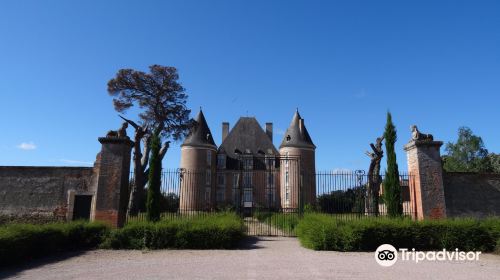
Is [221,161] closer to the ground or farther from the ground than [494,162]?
farther from the ground

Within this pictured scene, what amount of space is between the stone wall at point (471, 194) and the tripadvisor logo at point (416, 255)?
8.20 ft

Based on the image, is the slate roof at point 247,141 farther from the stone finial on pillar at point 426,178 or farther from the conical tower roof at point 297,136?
the stone finial on pillar at point 426,178

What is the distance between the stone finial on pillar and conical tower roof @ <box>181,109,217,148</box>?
3117cm

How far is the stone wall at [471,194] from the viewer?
38.3 ft

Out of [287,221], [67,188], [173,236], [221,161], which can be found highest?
[221,161]

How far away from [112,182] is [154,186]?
131 cm

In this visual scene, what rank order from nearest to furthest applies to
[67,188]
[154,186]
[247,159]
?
1. [154,186]
2. [67,188]
3. [247,159]

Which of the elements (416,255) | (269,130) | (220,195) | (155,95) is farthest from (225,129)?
(416,255)

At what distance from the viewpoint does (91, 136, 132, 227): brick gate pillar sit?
10.7 m

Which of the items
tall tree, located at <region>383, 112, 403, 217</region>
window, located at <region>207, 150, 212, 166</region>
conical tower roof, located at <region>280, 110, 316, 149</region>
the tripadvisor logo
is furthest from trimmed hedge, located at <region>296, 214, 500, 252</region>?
window, located at <region>207, 150, 212, 166</region>

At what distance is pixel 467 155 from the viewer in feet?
133

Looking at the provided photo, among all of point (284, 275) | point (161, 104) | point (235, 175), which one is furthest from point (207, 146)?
point (284, 275)

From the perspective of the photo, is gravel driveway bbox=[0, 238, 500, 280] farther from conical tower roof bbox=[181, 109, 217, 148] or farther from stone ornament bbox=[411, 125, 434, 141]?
conical tower roof bbox=[181, 109, 217, 148]

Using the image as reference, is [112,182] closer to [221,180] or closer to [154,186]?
[154,186]
